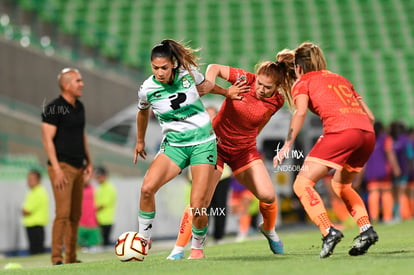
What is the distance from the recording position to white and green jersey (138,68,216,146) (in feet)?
29.7

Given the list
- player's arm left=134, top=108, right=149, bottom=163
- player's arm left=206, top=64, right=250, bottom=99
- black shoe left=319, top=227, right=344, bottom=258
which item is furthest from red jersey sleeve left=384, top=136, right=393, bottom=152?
black shoe left=319, top=227, right=344, bottom=258

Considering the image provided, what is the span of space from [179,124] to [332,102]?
1384 mm

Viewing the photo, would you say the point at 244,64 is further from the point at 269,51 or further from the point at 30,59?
the point at 30,59

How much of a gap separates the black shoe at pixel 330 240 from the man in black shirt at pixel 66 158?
12.7 ft

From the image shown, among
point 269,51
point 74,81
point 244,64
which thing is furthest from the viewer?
point 269,51

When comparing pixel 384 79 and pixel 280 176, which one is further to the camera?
pixel 384 79

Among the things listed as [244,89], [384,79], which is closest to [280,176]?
[384,79]

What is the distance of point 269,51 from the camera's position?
35.8m

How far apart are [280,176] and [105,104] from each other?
510 cm

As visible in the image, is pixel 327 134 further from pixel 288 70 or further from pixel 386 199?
pixel 386 199

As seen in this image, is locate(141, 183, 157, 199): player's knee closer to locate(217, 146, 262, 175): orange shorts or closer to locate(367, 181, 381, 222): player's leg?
locate(217, 146, 262, 175): orange shorts

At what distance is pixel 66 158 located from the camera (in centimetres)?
1171

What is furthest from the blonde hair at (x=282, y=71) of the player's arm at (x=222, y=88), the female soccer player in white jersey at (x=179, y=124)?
the female soccer player in white jersey at (x=179, y=124)

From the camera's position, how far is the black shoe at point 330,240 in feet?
28.2
